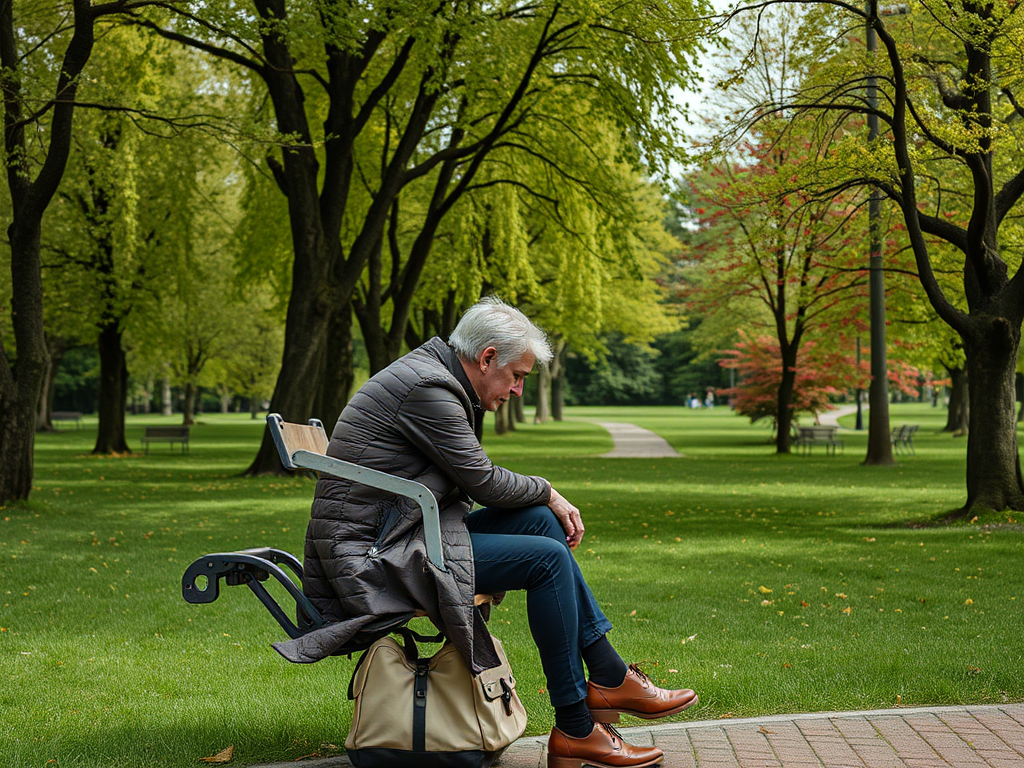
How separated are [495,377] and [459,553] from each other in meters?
0.72

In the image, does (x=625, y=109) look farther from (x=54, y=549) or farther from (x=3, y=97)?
(x=54, y=549)

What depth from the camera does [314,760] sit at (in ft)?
12.7

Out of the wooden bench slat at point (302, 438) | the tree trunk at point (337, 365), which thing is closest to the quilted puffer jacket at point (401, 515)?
the wooden bench slat at point (302, 438)

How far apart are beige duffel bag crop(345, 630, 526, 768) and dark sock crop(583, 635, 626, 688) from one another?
14.6 inches

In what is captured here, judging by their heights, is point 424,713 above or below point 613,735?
above

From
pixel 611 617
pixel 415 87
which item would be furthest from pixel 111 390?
pixel 611 617

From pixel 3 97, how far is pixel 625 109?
9427 millimetres

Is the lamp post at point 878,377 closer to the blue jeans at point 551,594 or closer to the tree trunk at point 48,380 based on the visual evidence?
the blue jeans at point 551,594

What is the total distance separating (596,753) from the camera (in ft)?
11.8

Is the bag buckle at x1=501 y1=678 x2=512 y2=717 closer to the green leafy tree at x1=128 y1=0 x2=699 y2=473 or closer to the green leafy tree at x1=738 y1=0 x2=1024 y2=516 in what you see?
the green leafy tree at x1=738 y1=0 x2=1024 y2=516

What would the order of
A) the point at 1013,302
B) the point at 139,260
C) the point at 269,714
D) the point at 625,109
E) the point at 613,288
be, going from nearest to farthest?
1. the point at 269,714
2. the point at 1013,302
3. the point at 625,109
4. the point at 139,260
5. the point at 613,288

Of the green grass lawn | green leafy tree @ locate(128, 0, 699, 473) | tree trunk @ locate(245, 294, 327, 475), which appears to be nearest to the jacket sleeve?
the green grass lawn

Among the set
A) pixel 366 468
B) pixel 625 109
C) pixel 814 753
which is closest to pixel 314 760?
pixel 366 468

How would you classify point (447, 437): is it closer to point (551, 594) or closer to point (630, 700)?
point (551, 594)
